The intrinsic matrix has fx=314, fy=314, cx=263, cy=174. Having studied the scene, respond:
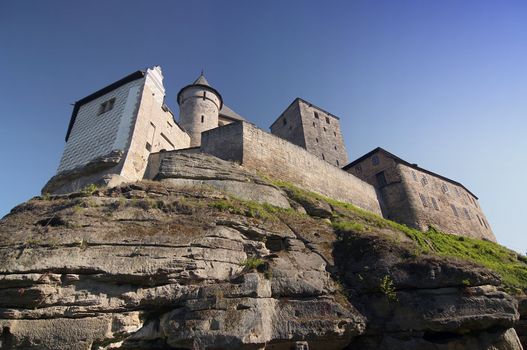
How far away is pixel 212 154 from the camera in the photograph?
1827 cm

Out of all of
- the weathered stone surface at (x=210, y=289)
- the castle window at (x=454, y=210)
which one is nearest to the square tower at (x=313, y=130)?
the castle window at (x=454, y=210)

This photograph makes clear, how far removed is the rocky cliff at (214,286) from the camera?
6902 mm

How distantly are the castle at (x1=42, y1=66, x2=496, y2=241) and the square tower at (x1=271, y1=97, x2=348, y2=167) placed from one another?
446 cm

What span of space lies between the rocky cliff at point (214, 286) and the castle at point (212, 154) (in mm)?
5361

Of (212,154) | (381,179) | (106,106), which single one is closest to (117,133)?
(106,106)

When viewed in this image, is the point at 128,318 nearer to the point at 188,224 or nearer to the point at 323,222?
the point at 188,224

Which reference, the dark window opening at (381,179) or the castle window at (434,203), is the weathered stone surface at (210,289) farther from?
the castle window at (434,203)

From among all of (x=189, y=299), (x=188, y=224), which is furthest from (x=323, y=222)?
(x=189, y=299)

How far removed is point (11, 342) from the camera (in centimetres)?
639

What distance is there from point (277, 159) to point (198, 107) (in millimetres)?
11467

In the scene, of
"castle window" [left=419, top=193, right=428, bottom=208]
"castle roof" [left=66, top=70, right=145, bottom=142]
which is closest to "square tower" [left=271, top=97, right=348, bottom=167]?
"castle window" [left=419, top=193, right=428, bottom=208]

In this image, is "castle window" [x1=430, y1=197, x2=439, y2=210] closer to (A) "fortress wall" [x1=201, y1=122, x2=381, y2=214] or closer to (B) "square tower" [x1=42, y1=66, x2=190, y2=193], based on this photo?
(A) "fortress wall" [x1=201, y1=122, x2=381, y2=214]

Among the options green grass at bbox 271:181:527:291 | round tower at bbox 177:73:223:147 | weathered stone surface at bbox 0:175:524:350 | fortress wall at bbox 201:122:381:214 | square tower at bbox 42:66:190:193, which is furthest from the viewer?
round tower at bbox 177:73:223:147

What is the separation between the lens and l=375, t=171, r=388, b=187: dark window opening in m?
26.2
